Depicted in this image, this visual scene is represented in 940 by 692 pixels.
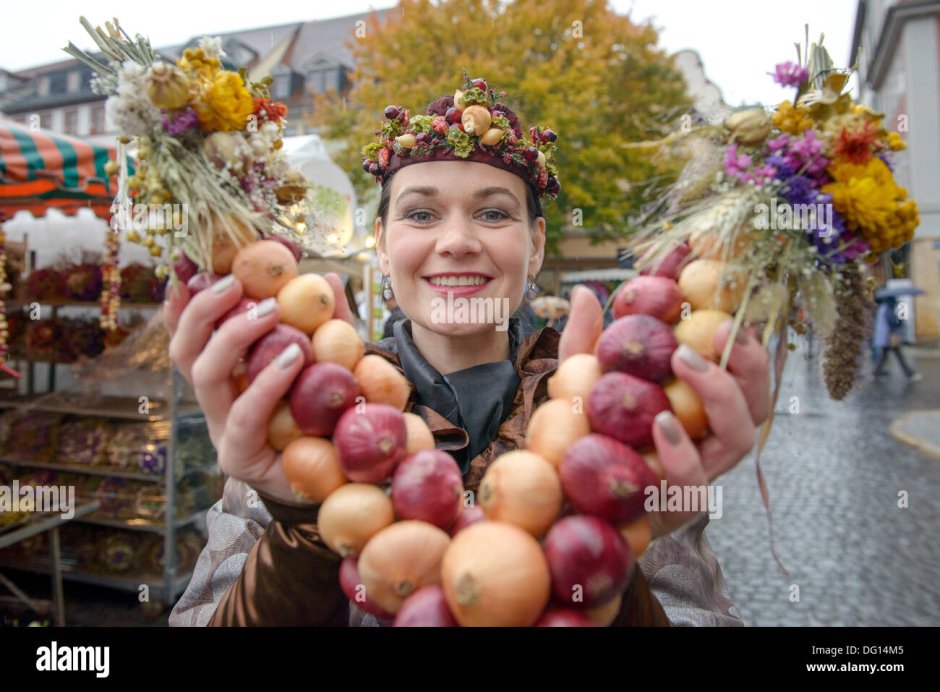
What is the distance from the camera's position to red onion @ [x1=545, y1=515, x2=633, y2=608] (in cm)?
105

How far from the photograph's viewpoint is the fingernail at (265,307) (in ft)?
4.09

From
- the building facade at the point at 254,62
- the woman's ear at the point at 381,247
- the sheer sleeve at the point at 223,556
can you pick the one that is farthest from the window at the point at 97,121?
the sheer sleeve at the point at 223,556

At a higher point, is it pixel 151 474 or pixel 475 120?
pixel 475 120

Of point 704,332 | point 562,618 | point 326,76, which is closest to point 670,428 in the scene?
point 704,332

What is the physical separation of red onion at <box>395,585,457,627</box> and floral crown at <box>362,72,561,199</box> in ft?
3.73

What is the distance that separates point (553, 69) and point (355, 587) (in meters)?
13.8

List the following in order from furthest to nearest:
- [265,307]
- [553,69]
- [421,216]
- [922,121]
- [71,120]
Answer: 1. [71,120]
2. [922,121]
3. [553,69]
4. [421,216]
5. [265,307]

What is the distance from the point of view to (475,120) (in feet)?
5.66

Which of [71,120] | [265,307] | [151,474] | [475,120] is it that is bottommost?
[151,474]

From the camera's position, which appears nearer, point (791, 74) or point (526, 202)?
point (791, 74)

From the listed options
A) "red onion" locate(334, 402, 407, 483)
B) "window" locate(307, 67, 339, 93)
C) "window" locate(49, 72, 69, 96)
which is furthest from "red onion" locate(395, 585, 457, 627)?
"window" locate(49, 72, 69, 96)

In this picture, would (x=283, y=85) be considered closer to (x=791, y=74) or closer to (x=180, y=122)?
(x=180, y=122)

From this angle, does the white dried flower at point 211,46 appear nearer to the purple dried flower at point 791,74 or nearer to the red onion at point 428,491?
the red onion at point 428,491
